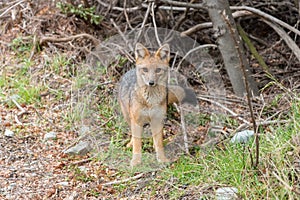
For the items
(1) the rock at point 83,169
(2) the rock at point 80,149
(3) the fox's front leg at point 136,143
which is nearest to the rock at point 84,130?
(2) the rock at point 80,149

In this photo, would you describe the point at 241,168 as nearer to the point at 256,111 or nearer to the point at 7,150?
the point at 256,111

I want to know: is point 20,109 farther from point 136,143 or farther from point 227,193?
point 227,193

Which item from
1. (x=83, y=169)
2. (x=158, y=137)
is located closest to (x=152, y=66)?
(x=158, y=137)

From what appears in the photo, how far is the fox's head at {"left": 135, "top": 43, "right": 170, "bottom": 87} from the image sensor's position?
4.47 m

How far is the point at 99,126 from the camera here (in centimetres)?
510

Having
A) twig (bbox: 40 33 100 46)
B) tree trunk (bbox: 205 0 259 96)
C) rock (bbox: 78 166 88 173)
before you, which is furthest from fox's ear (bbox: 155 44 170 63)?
twig (bbox: 40 33 100 46)

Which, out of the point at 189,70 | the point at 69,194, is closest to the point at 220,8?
the point at 189,70

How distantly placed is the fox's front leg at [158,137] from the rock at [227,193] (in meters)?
0.86

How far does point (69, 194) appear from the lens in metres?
4.22

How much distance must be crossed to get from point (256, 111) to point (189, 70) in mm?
1312

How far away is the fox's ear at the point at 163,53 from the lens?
4.54m

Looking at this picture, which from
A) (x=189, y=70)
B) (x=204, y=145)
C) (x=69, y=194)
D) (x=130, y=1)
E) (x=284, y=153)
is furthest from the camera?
(x=130, y=1)

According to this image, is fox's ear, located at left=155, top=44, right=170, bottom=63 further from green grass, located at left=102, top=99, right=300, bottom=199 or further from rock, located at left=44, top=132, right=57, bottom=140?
rock, located at left=44, top=132, right=57, bottom=140

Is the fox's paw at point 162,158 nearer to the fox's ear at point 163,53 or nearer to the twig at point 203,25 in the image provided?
the fox's ear at point 163,53
